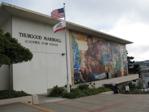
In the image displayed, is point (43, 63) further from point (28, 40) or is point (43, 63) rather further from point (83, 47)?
point (83, 47)

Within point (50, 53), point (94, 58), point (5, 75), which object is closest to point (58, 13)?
point (50, 53)

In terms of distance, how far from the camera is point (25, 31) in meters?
22.3

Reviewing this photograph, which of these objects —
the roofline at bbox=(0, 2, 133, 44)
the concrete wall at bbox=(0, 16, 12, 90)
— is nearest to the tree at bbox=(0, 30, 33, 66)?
the roofline at bbox=(0, 2, 133, 44)

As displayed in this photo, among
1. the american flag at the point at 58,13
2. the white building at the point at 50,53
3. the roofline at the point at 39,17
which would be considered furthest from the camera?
the white building at the point at 50,53

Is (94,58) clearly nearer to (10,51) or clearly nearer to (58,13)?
(58,13)

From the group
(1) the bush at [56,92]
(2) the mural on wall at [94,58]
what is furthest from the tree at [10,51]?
(2) the mural on wall at [94,58]

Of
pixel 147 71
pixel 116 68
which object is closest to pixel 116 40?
pixel 116 68

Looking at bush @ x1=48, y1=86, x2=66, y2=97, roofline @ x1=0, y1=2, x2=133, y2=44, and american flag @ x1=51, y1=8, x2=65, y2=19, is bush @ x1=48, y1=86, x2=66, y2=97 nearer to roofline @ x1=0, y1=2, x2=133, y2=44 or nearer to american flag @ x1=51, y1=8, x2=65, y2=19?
american flag @ x1=51, y1=8, x2=65, y2=19

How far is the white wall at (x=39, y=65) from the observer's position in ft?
69.7

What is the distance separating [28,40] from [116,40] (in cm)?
1760

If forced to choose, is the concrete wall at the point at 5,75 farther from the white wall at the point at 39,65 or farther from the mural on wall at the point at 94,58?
the mural on wall at the point at 94,58

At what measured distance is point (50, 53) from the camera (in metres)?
24.4

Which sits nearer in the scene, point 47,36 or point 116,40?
point 47,36

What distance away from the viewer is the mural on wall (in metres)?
27.9
